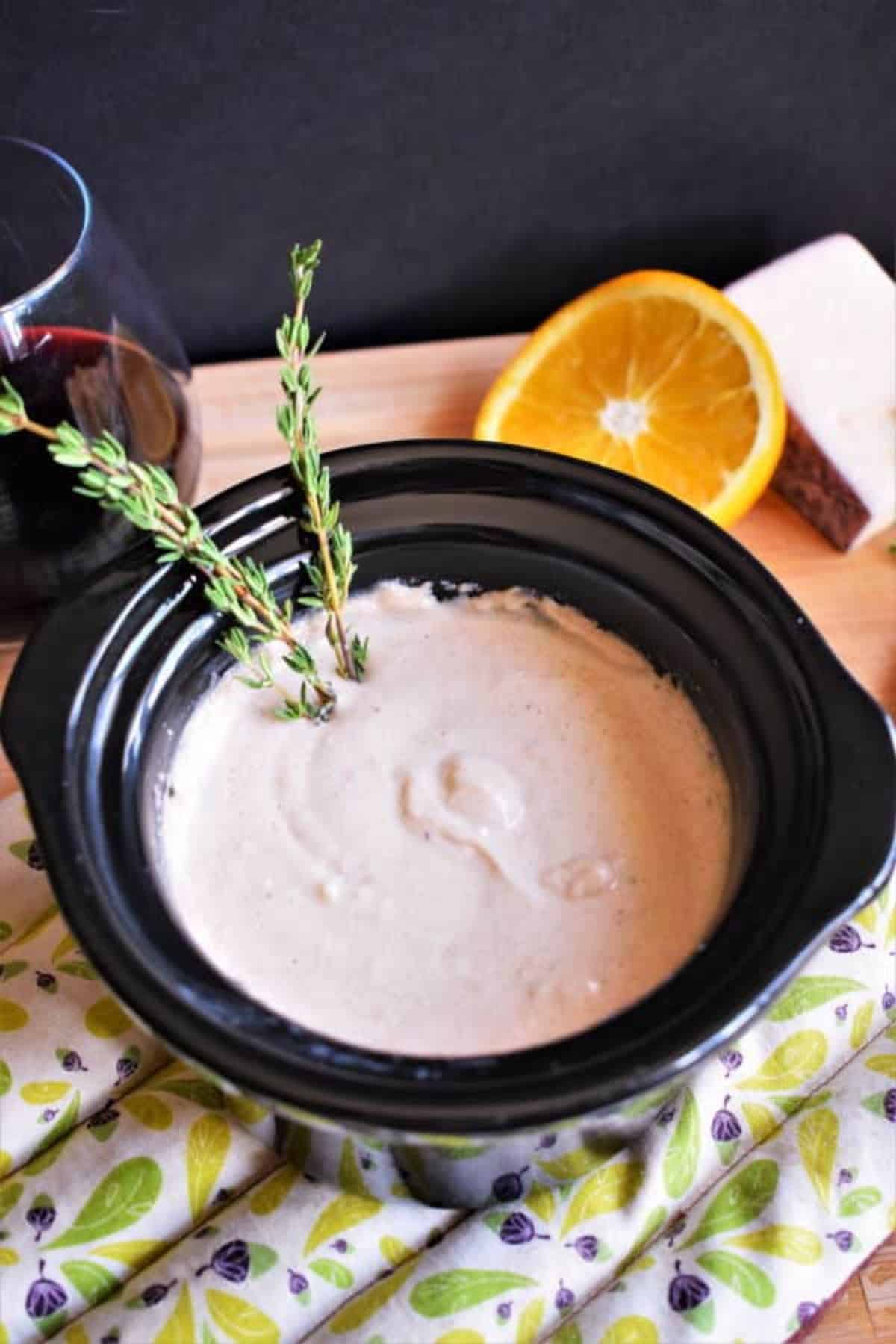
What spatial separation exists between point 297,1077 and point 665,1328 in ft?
0.92

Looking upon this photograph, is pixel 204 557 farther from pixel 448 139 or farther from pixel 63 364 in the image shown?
pixel 448 139

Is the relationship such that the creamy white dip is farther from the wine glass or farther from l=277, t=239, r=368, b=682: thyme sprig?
the wine glass

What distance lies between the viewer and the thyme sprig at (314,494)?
0.79 meters

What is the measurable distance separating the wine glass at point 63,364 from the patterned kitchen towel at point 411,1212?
0.28m

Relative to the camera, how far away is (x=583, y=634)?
896 mm

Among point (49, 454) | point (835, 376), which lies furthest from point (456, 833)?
point (835, 376)

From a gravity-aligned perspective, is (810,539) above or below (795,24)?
below

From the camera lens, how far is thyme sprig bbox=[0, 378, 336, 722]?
29.7 inches

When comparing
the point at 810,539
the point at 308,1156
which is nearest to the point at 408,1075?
the point at 308,1156

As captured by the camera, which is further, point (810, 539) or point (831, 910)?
point (810, 539)

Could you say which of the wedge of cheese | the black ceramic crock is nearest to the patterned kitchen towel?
the black ceramic crock

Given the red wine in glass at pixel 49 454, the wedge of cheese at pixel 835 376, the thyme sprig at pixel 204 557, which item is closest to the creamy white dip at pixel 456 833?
the thyme sprig at pixel 204 557

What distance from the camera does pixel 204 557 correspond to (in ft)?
2.63

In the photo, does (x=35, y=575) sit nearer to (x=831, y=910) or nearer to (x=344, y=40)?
(x=344, y=40)
